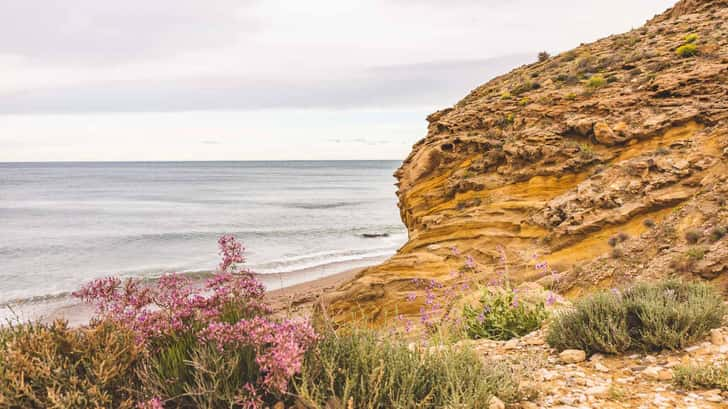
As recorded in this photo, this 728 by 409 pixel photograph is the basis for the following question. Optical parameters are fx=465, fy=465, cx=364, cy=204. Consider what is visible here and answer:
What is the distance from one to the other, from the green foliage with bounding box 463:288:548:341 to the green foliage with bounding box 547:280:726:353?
86cm

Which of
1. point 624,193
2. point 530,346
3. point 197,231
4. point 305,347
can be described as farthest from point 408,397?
point 197,231

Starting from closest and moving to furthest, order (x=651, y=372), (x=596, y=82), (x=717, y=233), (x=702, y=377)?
(x=702, y=377)
(x=651, y=372)
(x=717, y=233)
(x=596, y=82)

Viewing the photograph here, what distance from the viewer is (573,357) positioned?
4.48m

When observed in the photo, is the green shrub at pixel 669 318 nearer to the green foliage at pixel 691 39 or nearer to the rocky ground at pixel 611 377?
the rocky ground at pixel 611 377

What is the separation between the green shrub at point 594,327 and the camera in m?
4.51

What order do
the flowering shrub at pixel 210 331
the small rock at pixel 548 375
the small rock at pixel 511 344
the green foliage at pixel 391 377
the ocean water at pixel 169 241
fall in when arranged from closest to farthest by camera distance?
the flowering shrub at pixel 210 331 → the green foliage at pixel 391 377 → the small rock at pixel 548 375 → the small rock at pixel 511 344 → the ocean water at pixel 169 241

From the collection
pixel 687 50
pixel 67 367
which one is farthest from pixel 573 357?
pixel 687 50

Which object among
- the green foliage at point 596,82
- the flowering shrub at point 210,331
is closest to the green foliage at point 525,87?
the green foliage at point 596,82

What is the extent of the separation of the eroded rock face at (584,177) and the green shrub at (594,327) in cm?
409

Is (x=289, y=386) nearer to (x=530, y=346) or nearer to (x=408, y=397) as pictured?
(x=408, y=397)

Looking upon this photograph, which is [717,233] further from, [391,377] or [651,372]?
[391,377]

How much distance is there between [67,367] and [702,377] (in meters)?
4.42

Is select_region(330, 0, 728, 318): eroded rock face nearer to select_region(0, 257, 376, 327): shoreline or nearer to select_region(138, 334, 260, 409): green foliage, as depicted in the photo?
select_region(0, 257, 376, 327): shoreline

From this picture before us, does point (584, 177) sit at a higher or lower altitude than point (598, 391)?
higher
